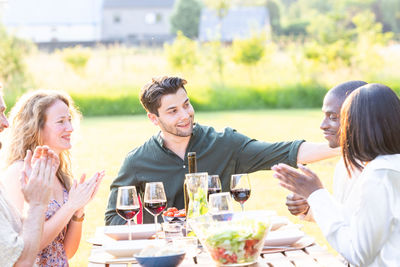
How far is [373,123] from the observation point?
6.96ft

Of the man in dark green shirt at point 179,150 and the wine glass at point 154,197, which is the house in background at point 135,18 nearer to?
the man in dark green shirt at point 179,150

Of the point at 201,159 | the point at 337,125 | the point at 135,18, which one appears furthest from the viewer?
the point at 135,18

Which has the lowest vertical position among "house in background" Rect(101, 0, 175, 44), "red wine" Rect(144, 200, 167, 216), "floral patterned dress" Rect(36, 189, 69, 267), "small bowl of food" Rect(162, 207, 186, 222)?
"house in background" Rect(101, 0, 175, 44)

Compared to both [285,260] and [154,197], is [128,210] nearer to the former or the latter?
[154,197]

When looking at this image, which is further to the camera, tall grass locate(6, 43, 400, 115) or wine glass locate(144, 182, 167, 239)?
tall grass locate(6, 43, 400, 115)

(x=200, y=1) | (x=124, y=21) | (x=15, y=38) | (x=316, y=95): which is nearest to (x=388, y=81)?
(x=316, y=95)

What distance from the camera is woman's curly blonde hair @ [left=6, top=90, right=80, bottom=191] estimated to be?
306 cm

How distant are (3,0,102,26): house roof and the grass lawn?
34407mm

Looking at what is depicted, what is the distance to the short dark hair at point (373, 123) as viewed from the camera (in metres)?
2.12

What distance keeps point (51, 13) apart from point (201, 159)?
52.1m

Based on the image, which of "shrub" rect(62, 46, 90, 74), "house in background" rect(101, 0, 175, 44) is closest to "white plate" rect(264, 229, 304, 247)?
"shrub" rect(62, 46, 90, 74)

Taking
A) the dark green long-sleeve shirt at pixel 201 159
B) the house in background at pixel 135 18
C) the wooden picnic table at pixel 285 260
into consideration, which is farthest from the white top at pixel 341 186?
the house in background at pixel 135 18

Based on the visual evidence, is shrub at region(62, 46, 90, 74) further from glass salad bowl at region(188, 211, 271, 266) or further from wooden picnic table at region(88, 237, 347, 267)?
glass salad bowl at region(188, 211, 271, 266)

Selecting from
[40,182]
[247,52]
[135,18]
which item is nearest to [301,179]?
[40,182]
